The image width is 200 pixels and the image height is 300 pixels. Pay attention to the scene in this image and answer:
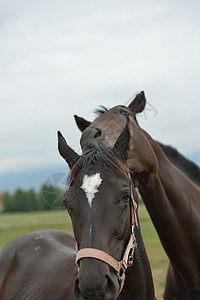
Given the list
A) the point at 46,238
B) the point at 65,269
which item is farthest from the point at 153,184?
the point at 46,238

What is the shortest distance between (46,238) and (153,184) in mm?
2224

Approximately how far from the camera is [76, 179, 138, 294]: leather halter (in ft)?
8.42

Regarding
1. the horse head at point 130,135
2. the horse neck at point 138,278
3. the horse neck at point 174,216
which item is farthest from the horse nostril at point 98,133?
the horse neck at point 138,278

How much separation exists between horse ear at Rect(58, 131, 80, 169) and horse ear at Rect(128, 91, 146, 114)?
3.31 ft

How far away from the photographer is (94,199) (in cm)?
270

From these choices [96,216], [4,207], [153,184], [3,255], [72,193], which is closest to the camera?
[96,216]

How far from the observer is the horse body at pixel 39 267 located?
4.01 metres

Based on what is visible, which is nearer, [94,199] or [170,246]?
[94,199]

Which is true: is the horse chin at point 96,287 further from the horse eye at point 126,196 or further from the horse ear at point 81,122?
the horse ear at point 81,122

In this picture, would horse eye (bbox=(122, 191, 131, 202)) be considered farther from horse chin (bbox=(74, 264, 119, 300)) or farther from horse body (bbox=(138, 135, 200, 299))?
horse body (bbox=(138, 135, 200, 299))

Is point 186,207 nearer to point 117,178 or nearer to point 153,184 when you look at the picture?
point 153,184

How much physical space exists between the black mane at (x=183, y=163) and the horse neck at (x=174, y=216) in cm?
35

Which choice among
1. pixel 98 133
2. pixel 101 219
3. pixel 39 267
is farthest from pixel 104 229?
pixel 39 267

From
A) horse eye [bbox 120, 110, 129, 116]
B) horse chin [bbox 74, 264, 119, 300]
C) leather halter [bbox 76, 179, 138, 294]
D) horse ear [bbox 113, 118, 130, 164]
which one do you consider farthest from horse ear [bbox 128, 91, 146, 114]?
horse chin [bbox 74, 264, 119, 300]
